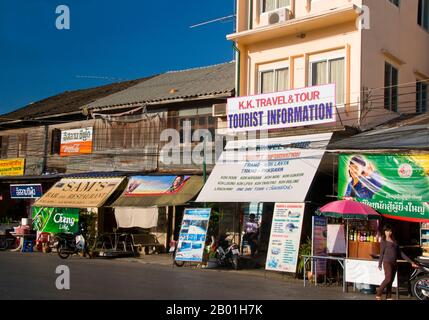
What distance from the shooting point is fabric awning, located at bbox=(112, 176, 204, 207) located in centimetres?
1962

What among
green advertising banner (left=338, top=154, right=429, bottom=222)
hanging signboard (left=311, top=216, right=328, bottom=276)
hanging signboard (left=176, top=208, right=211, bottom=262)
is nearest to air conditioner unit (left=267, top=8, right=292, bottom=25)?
green advertising banner (left=338, top=154, right=429, bottom=222)

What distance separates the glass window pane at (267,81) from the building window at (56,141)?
1131cm

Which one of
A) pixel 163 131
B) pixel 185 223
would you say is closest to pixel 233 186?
pixel 185 223

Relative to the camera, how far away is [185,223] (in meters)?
18.6

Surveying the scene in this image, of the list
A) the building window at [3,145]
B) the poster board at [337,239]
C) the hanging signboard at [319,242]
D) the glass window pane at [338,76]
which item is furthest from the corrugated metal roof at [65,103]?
the poster board at [337,239]

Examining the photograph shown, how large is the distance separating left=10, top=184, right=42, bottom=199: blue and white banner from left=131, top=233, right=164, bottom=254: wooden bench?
19.4ft

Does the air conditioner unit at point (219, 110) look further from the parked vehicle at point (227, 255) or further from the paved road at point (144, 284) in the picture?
the paved road at point (144, 284)

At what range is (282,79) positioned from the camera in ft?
64.6

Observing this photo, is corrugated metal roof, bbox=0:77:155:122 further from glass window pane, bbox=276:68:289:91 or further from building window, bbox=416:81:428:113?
building window, bbox=416:81:428:113

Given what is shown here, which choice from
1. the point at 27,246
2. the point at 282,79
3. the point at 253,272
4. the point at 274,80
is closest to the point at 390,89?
the point at 282,79

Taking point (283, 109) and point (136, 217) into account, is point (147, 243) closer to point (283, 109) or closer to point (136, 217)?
point (136, 217)

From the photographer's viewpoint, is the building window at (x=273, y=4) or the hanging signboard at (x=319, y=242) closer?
the hanging signboard at (x=319, y=242)

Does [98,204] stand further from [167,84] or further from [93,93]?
[93,93]

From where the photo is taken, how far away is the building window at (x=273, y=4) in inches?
782
